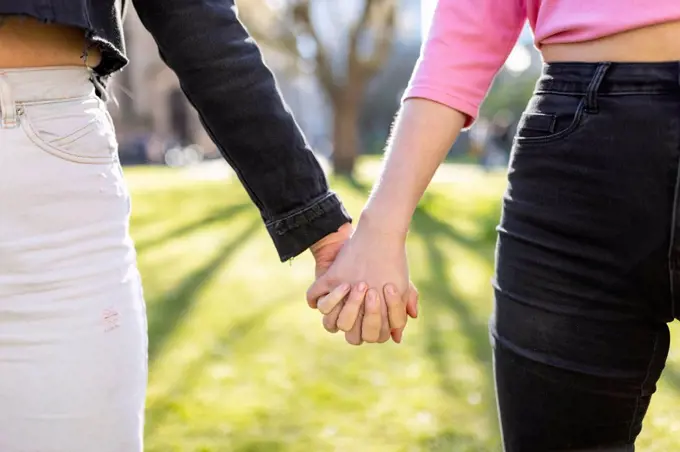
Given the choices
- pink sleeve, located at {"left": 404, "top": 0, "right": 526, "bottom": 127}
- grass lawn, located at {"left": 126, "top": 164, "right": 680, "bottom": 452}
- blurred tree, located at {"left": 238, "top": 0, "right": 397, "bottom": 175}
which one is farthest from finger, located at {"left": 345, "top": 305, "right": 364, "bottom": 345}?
blurred tree, located at {"left": 238, "top": 0, "right": 397, "bottom": 175}

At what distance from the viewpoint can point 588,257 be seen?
129 cm

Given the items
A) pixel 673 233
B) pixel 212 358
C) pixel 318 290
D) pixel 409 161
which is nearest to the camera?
pixel 673 233

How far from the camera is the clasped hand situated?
1.56m

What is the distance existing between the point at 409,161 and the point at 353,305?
289 mm

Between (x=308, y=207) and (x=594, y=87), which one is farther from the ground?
(x=594, y=87)

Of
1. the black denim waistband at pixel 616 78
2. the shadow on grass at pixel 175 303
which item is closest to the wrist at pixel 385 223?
the black denim waistband at pixel 616 78

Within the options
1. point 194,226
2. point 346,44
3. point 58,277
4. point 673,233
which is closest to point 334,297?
point 58,277

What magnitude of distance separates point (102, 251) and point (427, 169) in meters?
0.60

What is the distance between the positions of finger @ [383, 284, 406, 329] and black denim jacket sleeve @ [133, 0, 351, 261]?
20 centimetres

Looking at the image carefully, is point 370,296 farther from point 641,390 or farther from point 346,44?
point 346,44

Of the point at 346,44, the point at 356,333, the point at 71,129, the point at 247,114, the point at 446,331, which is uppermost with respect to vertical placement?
the point at 71,129

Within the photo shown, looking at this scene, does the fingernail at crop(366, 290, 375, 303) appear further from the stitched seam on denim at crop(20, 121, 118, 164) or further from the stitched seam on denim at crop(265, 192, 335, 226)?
the stitched seam on denim at crop(20, 121, 118, 164)

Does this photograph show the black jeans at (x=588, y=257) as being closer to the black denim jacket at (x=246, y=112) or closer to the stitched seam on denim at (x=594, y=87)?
the stitched seam on denim at (x=594, y=87)

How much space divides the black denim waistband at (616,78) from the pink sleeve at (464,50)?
0.23 metres
